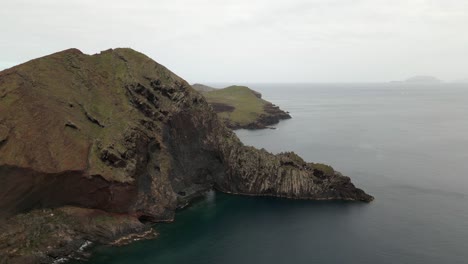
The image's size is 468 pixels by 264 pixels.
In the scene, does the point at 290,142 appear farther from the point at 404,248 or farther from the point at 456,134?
the point at 404,248

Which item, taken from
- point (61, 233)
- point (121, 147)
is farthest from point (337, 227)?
point (61, 233)

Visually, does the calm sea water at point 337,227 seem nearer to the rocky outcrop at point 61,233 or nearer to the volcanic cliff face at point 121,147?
the rocky outcrop at point 61,233

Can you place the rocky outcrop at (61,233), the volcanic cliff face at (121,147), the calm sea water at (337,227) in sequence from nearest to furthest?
the rocky outcrop at (61,233), the calm sea water at (337,227), the volcanic cliff face at (121,147)

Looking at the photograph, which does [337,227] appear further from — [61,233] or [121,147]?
[61,233]

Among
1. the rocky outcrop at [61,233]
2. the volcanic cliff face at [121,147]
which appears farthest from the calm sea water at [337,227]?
the volcanic cliff face at [121,147]

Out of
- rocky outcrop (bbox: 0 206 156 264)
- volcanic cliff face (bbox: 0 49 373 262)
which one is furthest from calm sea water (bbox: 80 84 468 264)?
volcanic cliff face (bbox: 0 49 373 262)

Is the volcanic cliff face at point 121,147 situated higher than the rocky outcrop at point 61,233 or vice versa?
the volcanic cliff face at point 121,147

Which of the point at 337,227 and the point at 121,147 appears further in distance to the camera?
the point at 121,147

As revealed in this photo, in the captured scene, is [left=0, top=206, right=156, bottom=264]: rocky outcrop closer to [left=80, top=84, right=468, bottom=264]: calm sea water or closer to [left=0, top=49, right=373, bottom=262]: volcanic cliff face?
[left=0, top=49, right=373, bottom=262]: volcanic cliff face
